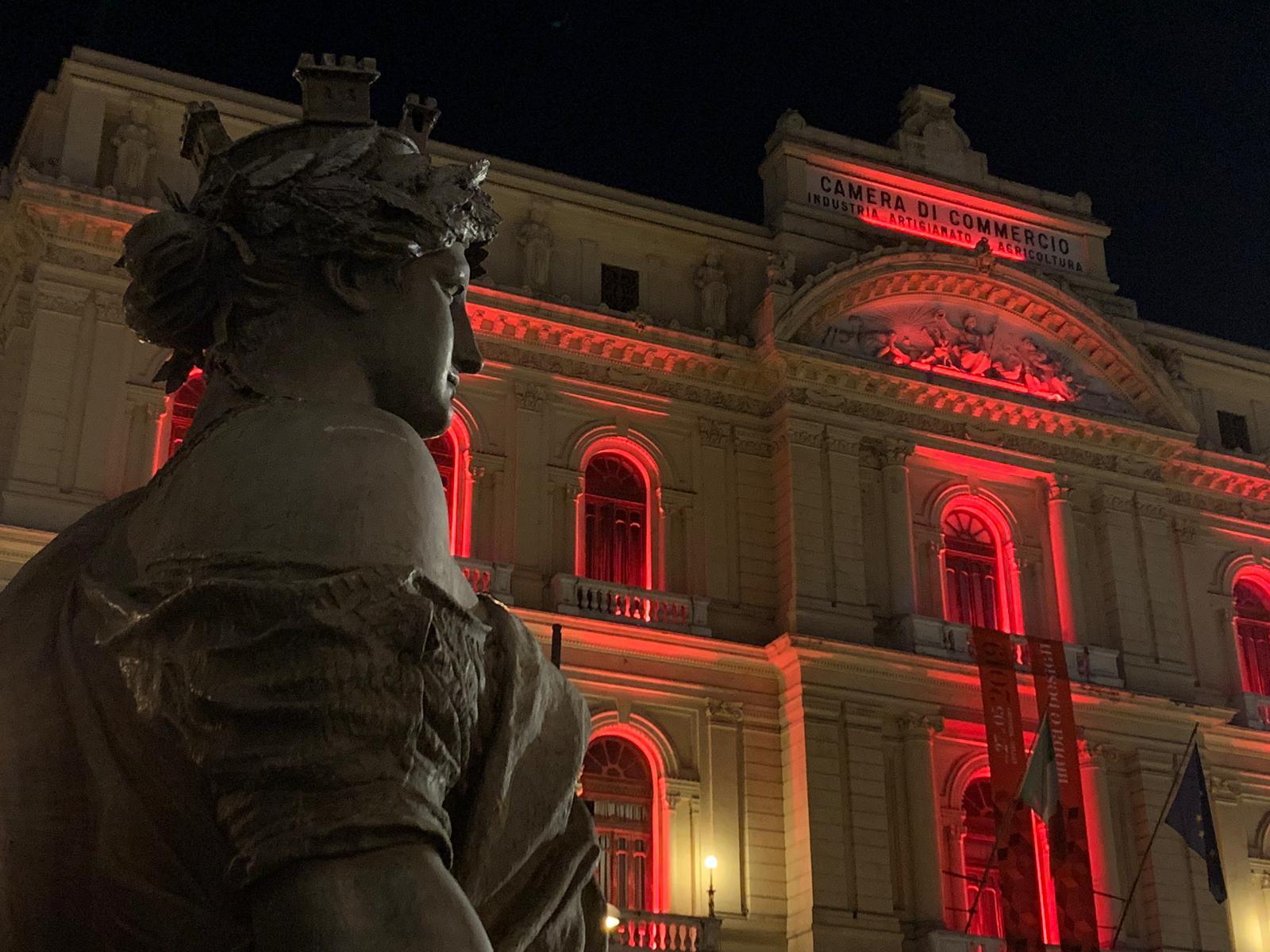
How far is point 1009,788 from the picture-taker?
58.0 ft

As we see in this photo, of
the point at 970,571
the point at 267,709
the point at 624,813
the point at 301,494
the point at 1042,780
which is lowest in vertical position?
the point at 267,709

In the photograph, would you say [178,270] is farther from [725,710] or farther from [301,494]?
[725,710]

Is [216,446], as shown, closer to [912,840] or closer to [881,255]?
[912,840]

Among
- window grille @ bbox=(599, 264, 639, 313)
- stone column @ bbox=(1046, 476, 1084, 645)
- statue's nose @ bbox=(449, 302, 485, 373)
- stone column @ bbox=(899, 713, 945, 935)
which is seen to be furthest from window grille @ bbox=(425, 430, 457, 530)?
statue's nose @ bbox=(449, 302, 485, 373)

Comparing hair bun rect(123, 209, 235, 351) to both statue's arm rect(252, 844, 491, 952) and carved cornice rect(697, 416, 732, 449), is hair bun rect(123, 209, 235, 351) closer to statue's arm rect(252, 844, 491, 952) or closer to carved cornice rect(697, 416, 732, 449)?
statue's arm rect(252, 844, 491, 952)

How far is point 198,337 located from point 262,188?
0.17m

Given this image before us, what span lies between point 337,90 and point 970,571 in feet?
62.1

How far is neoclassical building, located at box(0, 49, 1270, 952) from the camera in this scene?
55.7ft

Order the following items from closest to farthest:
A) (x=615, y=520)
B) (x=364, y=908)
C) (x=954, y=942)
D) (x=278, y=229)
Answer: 1. (x=364, y=908)
2. (x=278, y=229)
3. (x=954, y=942)
4. (x=615, y=520)

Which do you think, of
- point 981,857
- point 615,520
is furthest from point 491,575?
point 981,857

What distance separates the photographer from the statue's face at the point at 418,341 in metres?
1.59

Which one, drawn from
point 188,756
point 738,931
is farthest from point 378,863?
point 738,931

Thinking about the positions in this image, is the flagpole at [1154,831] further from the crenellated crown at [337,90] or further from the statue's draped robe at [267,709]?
the statue's draped robe at [267,709]

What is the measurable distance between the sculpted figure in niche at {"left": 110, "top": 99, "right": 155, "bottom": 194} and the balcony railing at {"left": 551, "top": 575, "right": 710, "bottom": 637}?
5.80 meters
